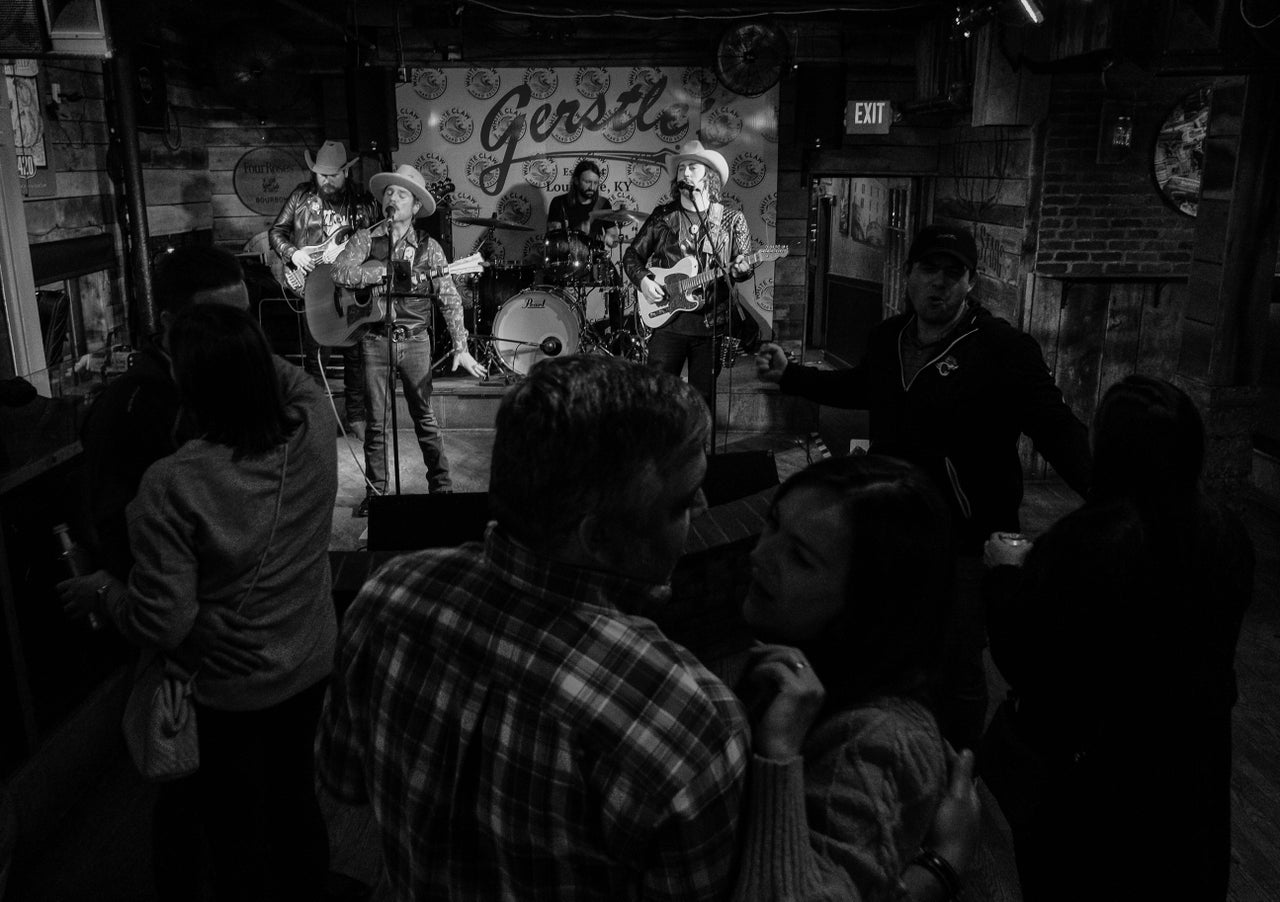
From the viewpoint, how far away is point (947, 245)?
299 centimetres

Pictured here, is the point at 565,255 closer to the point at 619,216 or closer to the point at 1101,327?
the point at 619,216

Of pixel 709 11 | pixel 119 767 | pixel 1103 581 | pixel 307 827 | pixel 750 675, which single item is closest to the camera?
pixel 750 675

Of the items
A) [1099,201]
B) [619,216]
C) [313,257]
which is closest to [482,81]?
[619,216]

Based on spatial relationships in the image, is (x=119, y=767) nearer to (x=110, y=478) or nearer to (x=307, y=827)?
(x=307, y=827)

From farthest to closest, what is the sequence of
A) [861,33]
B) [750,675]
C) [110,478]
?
[861,33] → [110,478] → [750,675]

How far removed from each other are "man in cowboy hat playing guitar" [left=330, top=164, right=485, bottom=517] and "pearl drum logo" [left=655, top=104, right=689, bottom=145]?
9.19 ft

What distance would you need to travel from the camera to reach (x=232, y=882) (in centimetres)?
219

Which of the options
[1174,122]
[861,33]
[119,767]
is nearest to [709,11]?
[861,33]

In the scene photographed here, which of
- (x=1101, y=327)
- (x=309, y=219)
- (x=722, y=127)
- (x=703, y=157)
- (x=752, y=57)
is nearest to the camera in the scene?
(x=1101, y=327)

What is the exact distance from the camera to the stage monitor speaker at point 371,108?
7.99m

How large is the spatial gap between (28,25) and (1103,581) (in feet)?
12.7

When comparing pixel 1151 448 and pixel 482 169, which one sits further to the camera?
pixel 482 169

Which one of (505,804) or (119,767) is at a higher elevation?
(505,804)

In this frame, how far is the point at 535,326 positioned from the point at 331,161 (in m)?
1.97
